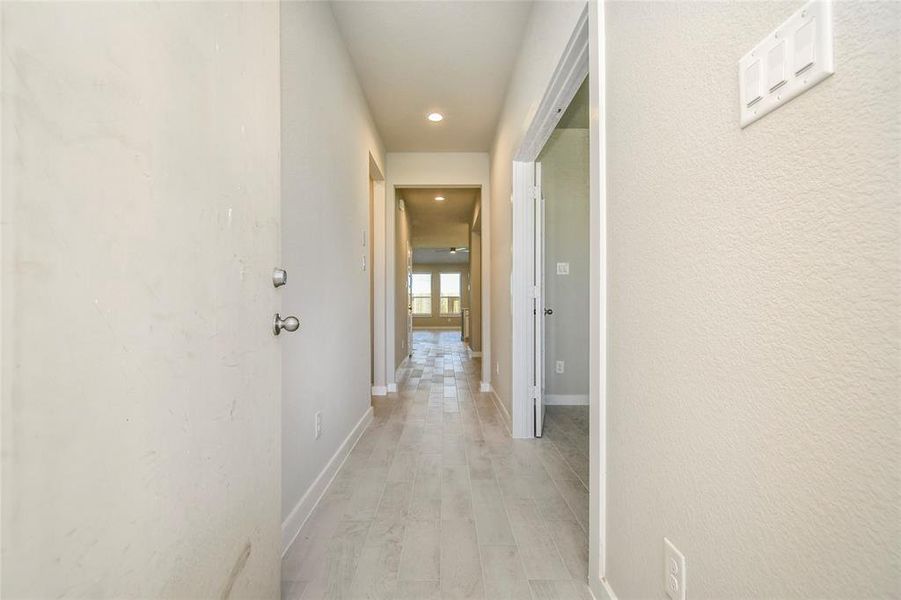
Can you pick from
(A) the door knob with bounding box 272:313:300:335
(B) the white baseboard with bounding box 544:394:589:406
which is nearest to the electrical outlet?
(A) the door knob with bounding box 272:313:300:335

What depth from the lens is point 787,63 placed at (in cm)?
58

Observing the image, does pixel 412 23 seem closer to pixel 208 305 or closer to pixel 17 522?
pixel 208 305

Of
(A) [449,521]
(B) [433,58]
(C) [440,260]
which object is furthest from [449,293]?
(A) [449,521]

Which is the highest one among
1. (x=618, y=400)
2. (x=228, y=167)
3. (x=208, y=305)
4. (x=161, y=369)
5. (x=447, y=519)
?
(x=228, y=167)

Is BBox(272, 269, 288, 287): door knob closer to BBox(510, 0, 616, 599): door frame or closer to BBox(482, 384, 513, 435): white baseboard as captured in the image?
BBox(510, 0, 616, 599): door frame

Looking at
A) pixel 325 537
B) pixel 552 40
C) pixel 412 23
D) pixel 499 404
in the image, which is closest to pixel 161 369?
pixel 325 537

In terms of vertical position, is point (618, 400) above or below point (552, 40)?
below

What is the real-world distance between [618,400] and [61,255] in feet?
3.91

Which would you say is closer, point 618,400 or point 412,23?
point 618,400

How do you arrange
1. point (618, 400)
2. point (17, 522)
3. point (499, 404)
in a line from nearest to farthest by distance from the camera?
point (17, 522)
point (618, 400)
point (499, 404)

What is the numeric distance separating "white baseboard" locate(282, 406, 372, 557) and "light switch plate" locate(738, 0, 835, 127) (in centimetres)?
182

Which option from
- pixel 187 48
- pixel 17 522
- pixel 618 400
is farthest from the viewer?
pixel 618 400

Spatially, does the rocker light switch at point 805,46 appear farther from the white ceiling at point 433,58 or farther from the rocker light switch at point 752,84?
the white ceiling at point 433,58

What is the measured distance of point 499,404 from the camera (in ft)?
12.0
